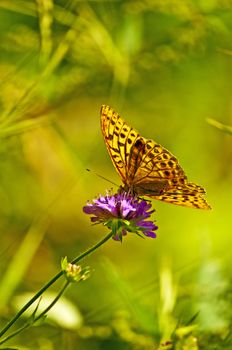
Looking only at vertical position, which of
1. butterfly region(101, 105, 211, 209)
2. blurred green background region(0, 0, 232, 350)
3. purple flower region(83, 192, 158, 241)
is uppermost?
blurred green background region(0, 0, 232, 350)

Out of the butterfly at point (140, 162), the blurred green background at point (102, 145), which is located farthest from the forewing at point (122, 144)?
the blurred green background at point (102, 145)

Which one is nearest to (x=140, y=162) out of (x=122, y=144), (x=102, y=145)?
(x=122, y=144)

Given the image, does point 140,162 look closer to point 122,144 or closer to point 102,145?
point 122,144

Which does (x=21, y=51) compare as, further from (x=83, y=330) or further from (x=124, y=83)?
(x=83, y=330)

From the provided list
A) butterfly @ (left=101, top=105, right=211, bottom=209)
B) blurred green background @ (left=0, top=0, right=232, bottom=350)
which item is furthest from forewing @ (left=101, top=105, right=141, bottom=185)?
blurred green background @ (left=0, top=0, right=232, bottom=350)

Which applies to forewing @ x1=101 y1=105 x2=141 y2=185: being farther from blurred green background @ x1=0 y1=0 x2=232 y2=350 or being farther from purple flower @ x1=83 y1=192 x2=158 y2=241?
blurred green background @ x1=0 y1=0 x2=232 y2=350
